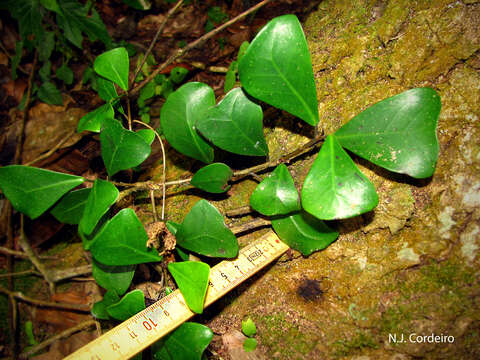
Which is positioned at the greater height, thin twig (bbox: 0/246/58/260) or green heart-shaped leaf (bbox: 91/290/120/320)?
green heart-shaped leaf (bbox: 91/290/120/320)

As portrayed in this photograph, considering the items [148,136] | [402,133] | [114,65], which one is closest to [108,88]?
[114,65]

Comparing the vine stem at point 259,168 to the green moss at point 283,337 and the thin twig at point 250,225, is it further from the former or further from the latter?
the green moss at point 283,337

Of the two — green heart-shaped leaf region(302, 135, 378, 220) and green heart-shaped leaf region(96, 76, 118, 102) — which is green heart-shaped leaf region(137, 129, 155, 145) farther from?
green heart-shaped leaf region(302, 135, 378, 220)

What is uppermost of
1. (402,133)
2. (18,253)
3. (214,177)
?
(402,133)

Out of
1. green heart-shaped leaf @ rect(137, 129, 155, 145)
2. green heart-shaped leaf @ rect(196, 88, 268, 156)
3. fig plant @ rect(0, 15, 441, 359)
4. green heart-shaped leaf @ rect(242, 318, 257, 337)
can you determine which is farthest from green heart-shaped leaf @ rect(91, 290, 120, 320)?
green heart-shaped leaf @ rect(196, 88, 268, 156)

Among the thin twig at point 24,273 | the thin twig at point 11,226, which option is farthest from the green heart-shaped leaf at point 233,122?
the thin twig at point 11,226

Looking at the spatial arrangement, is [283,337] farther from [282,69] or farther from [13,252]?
[13,252]

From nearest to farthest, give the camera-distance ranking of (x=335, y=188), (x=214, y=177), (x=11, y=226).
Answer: (x=335, y=188) < (x=214, y=177) < (x=11, y=226)
